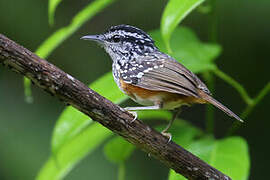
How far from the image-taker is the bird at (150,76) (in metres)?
3.26

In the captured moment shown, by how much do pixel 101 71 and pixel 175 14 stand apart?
3618 mm

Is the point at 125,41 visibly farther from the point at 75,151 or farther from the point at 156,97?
the point at 75,151

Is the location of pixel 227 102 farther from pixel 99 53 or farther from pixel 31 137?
pixel 31 137

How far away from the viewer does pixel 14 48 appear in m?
2.60

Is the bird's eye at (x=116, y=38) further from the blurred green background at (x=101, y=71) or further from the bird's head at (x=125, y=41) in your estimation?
the blurred green background at (x=101, y=71)

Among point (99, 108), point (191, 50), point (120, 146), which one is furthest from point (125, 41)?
point (99, 108)

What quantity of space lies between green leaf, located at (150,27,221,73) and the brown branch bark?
55cm

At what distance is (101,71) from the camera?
6352 millimetres

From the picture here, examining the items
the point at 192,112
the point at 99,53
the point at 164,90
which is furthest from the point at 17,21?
the point at 164,90

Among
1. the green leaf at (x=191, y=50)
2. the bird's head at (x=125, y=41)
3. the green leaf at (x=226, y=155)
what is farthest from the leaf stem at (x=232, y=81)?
the bird's head at (x=125, y=41)

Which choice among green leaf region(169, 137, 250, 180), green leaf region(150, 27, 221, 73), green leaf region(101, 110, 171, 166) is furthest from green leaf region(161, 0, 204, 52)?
green leaf region(101, 110, 171, 166)

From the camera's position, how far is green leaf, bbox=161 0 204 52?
2779 mm

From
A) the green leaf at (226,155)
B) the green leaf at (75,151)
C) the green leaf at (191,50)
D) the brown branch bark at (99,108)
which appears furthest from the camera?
the green leaf at (75,151)

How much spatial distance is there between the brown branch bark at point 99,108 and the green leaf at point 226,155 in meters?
0.10
